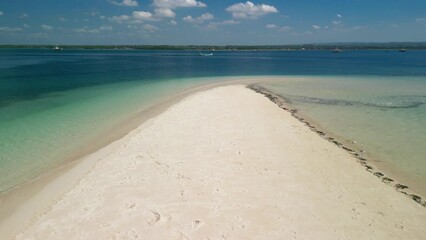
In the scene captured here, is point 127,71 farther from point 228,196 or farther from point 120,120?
point 228,196

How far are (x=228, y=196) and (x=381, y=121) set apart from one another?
1377cm

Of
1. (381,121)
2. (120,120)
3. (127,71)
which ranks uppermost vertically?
(127,71)

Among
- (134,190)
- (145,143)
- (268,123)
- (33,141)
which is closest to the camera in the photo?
(134,190)

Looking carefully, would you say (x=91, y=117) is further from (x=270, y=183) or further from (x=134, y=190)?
(x=270, y=183)

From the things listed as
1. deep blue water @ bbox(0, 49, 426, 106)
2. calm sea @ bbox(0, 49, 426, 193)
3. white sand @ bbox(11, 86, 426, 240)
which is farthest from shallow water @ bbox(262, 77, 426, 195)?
deep blue water @ bbox(0, 49, 426, 106)

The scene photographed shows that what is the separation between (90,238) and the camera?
7383 mm

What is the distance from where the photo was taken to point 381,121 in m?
19.3

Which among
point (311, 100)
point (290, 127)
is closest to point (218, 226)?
point (290, 127)

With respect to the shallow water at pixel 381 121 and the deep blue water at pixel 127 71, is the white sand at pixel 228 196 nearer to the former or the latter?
the shallow water at pixel 381 121

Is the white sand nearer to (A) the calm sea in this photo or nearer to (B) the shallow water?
(B) the shallow water

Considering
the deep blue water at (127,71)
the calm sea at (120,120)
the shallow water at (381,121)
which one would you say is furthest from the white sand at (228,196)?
the deep blue water at (127,71)

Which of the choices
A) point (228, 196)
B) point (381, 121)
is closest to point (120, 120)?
point (228, 196)

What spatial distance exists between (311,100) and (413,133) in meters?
11.0

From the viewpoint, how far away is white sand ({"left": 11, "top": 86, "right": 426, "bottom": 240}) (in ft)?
25.5
